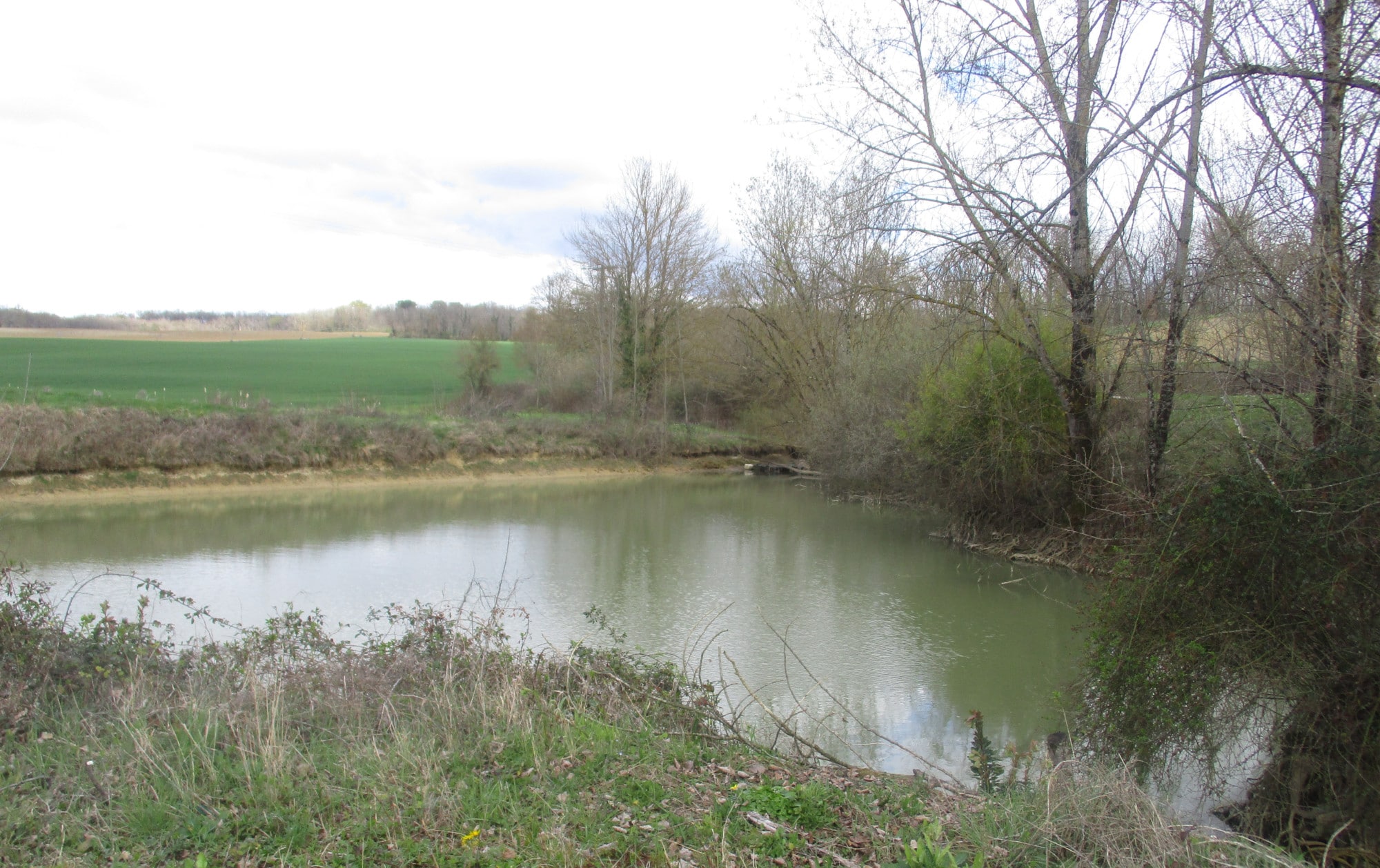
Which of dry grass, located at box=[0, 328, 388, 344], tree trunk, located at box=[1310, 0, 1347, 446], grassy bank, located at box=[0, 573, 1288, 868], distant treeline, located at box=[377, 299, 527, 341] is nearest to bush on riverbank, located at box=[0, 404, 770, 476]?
grassy bank, located at box=[0, 573, 1288, 868]

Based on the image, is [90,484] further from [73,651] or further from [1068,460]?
[1068,460]

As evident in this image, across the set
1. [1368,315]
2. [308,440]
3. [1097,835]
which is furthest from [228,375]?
[1097,835]

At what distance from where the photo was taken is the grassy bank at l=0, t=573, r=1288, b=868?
3260mm

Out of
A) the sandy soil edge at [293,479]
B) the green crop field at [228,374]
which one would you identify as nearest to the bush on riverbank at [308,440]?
the sandy soil edge at [293,479]

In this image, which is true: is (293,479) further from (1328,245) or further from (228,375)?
(1328,245)

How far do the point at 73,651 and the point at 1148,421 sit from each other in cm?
1031

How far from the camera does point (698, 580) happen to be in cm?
1266

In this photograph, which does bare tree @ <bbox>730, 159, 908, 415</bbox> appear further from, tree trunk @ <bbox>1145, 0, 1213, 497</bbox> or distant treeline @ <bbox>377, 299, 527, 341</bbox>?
distant treeline @ <bbox>377, 299, 527, 341</bbox>

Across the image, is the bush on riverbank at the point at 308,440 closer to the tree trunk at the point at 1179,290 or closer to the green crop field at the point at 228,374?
the green crop field at the point at 228,374

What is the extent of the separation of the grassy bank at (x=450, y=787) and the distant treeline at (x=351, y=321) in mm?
46468

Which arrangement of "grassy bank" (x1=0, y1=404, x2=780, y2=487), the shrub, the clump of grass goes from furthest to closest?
1. "grassy bank" (x1=0, y1=404, x2=780, y2=487)
2. the shrub
3. the clump of grass

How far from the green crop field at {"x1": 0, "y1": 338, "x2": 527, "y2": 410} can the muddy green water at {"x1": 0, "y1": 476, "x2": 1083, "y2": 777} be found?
20.6 ft

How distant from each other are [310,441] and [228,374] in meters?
15.1

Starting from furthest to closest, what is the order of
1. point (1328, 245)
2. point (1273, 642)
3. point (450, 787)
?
point (1328, 245) → point (1273, 642) → point (450, 787)
